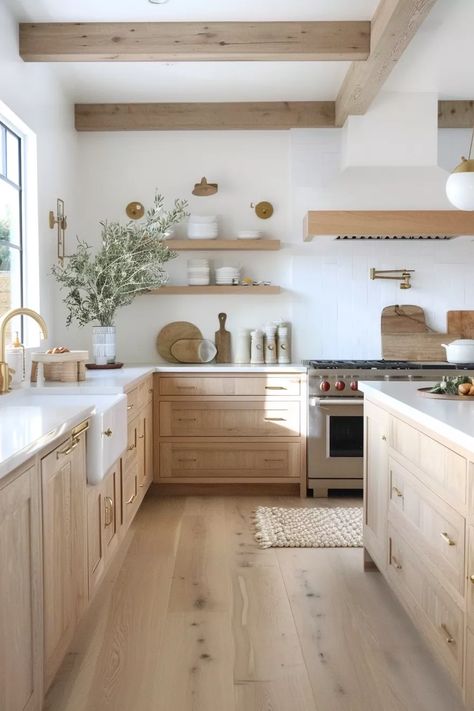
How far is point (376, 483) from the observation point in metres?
3.02

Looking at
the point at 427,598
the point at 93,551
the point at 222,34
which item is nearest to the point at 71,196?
the point at 222,34

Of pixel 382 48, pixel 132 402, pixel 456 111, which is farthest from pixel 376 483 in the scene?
pixel 456 111

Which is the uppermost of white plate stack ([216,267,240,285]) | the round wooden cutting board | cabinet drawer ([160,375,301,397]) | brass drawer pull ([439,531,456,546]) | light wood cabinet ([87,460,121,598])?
white plate stack ([216,267,240,285])

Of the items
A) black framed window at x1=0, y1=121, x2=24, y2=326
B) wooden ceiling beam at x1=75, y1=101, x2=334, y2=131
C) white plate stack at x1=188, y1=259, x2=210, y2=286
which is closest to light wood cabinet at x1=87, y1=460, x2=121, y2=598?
black framed window at x1=0, y1=121, x2=24, y2=326

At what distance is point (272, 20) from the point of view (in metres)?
3.66

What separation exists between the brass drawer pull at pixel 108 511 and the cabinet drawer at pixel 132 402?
25.9 inches

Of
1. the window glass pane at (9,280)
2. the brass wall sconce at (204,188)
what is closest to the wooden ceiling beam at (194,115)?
the brass wall sconce at (204,188)

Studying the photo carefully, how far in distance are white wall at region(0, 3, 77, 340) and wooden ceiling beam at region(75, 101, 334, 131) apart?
197mm

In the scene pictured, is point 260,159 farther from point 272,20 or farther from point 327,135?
point 272,20

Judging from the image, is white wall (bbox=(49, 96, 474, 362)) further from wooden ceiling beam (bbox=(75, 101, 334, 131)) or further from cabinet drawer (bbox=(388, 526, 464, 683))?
cabinet drawer (bbox=(388, 526, 464, 683))

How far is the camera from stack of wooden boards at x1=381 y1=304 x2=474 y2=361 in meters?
5.24

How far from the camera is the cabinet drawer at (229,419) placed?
470 cm

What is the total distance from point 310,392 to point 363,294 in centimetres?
106

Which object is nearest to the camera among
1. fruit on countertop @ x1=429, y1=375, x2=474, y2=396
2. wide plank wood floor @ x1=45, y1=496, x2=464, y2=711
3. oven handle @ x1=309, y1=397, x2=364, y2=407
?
wide plank wood floor @ x1=45, y1=496, x2=464, y2=711
